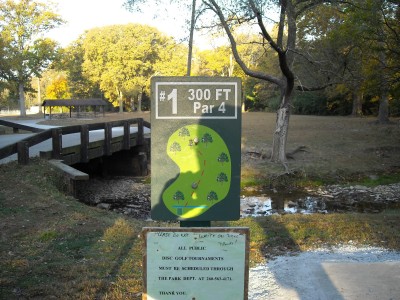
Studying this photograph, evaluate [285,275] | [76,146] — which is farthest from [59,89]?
[285,275]

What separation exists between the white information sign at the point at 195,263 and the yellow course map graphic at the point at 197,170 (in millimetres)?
201

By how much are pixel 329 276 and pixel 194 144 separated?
9.16ft

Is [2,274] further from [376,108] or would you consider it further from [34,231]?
[376,108]

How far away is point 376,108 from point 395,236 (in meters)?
45.0

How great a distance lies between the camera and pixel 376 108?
48.0 metres

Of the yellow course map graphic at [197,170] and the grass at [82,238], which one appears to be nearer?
the yellow course map graphic at [197,170]

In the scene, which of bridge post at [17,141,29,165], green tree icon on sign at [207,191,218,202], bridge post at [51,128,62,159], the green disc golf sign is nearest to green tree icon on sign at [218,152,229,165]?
the green disc golf sign

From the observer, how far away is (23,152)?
11656 mm

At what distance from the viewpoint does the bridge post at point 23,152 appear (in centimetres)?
1148

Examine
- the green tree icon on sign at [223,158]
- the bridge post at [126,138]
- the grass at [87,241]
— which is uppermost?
the green tree icon on sign at [223,158]

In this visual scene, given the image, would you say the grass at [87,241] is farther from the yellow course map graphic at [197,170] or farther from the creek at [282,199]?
the creek at [282,199]

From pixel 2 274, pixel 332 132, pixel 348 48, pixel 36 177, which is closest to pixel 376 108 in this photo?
pixel 332 132

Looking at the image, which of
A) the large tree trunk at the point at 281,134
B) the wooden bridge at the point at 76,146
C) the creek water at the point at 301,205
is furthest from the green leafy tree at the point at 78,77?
the creek water at the point at 301,205

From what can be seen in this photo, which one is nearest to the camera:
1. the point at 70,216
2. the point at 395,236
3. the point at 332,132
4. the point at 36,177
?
the point at 395,236
